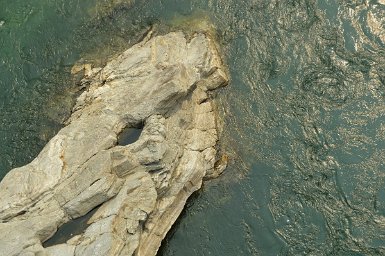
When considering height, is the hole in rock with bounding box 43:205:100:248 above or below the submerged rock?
below

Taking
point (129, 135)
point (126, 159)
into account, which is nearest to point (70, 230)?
point (126, 159)

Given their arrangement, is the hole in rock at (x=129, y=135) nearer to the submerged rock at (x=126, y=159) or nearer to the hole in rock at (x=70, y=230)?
the submerged rock at (x=126, y=159)

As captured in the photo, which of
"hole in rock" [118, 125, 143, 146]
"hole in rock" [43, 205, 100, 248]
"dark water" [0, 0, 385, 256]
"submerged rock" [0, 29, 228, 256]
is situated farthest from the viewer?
"hole in rock" [118, 125, 143, 146]

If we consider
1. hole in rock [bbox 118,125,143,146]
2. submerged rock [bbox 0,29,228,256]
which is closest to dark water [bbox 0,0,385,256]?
submerged rock [bbox 0,29,228,256]

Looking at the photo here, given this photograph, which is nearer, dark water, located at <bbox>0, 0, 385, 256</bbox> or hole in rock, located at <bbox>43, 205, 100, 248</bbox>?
hole in rock, located at <bbox>43, 205, 100, 248</bbox>

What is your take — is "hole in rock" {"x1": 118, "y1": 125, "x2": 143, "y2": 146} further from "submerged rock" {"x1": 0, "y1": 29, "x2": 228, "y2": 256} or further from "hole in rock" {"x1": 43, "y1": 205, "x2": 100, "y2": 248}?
"hole in rock" {"x1": 43, "y1": 205, "x2": 100, "y2": 248}

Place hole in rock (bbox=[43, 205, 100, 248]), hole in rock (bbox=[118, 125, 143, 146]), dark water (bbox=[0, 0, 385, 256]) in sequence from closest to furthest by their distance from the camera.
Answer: hole in rock (bbox=[43, 205, 100, 248]) → dark water (bbox=[0, 0, 385, 256]) → hole in rock (bbox=[118, 125, 143, 146])

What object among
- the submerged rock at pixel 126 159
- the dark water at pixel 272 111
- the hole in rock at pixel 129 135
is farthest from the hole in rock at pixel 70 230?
the dark water at pixel 272 111
